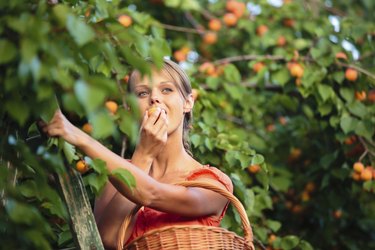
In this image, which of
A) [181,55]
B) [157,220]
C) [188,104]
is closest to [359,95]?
[181,55]

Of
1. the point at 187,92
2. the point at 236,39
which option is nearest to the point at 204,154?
the point at 187,92

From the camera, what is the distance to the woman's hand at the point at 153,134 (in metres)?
2.98

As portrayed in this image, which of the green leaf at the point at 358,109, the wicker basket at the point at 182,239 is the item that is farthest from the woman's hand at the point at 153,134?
the green leaf at the point at 358,109

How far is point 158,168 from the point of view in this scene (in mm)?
3238

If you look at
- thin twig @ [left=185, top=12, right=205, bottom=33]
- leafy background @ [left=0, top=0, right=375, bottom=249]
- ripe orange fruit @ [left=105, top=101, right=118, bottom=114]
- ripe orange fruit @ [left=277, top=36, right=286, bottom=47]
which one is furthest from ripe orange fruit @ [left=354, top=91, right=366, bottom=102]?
thin twig @ [left=185, top=12, right=205, bottom=33]

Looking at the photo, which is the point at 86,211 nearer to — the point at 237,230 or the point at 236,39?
the point at 237,230

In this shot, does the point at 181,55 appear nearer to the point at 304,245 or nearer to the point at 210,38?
the point at 210,38

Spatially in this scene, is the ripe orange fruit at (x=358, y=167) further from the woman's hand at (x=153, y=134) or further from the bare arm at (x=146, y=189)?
the woman's hand at (x=153, y=134)

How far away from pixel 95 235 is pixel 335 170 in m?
2.76

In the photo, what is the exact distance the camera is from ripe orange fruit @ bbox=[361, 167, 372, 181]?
196 inches

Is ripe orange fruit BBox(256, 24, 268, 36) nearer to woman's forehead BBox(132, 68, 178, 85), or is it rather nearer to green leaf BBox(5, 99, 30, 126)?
woman's forehead BBox(132, 68, 178, 85)

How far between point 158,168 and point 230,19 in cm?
341

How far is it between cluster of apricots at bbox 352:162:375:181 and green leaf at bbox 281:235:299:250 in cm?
67

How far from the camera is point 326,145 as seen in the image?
5.71 meters
